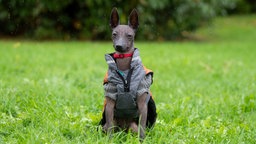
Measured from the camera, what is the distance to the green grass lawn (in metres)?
4.14

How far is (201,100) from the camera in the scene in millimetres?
6148

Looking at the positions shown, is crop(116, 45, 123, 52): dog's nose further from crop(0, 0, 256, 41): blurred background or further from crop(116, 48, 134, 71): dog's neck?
crop(0, 0, 256, 41): blurred background

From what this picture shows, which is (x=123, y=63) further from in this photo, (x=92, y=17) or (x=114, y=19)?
(x=92, y=17)

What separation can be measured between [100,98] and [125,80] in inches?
78.6

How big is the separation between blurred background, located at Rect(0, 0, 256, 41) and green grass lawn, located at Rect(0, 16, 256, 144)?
3.91 m

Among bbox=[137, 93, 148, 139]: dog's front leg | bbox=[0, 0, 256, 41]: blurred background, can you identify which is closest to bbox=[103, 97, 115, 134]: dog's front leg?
bbox=[137, 93, 148, 139]: dog's front leg

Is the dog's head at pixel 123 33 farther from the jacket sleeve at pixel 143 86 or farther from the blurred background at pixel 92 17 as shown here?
the blurred background at pixel 92 17

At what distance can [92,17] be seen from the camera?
15.6 m

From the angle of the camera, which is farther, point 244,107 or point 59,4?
point 59,4

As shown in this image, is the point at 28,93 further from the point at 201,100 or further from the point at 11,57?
Answer: the point at 11,57

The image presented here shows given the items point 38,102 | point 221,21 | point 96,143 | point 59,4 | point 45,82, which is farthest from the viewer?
point 221,21

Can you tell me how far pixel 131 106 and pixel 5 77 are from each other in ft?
13.3

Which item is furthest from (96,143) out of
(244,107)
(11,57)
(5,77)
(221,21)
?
(221,21)

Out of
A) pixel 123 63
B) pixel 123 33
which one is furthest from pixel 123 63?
pixel 123 33
